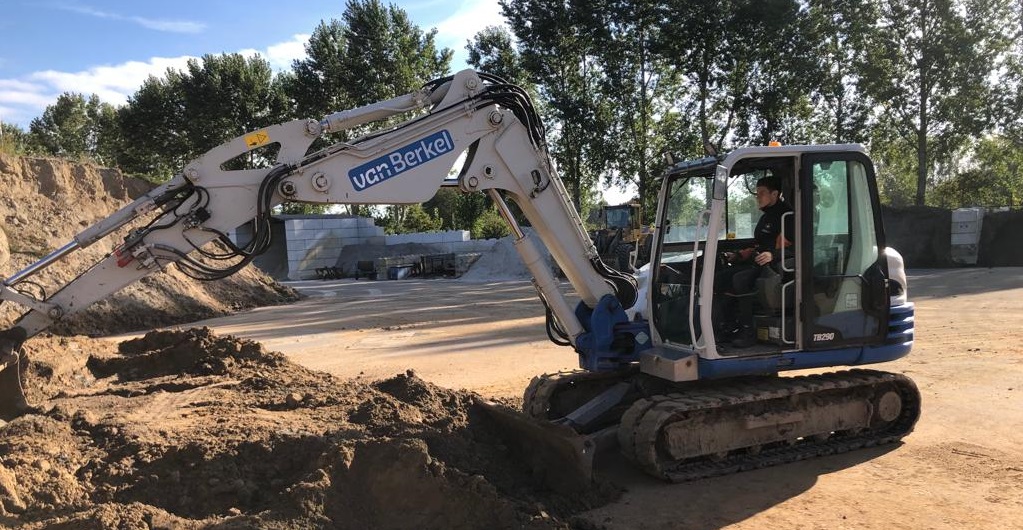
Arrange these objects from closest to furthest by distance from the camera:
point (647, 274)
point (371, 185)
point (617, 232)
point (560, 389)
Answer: point (371, 185) < point (560, 389) < point (647, 274) < point (617, 232)

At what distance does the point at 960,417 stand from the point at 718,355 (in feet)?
9.84

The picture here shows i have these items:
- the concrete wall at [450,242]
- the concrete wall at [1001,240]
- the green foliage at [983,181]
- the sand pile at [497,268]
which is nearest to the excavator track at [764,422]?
the sand pile at [497,268]

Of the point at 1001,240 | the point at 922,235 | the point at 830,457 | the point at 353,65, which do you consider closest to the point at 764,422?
the point at 830,457

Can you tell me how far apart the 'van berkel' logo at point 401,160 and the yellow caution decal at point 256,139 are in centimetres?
62

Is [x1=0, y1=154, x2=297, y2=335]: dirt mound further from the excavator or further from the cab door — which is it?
the cab door

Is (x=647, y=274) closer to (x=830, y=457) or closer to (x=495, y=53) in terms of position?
(x=830, y=457)

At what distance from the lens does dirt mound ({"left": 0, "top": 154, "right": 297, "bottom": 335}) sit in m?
13.5

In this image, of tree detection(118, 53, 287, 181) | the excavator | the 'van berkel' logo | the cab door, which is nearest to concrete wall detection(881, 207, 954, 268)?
the cab door

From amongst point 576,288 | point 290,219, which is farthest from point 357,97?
point 576,288

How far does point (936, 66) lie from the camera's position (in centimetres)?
2775

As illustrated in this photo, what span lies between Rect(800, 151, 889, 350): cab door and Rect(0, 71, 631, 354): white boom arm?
1.58m

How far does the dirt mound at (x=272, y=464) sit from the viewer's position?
3705 millimetres

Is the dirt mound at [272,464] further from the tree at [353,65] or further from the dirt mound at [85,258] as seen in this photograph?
the tree at [353,65]

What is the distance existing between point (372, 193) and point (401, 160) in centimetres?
33
